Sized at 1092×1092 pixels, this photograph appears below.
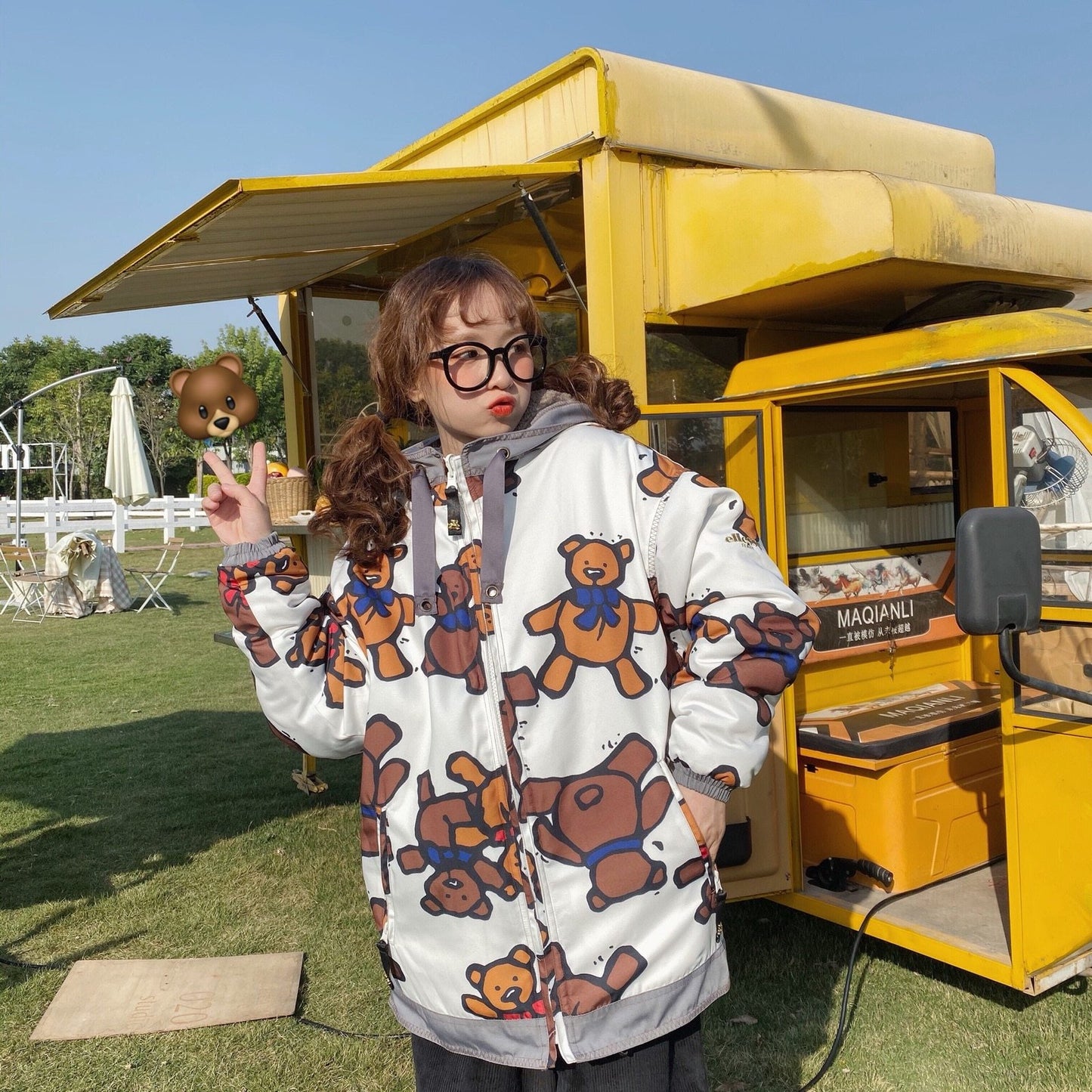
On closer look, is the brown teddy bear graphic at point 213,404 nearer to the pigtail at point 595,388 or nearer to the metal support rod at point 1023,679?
the pigtail at point 595,388

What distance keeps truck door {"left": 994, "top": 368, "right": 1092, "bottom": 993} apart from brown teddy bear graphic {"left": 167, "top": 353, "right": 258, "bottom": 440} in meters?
2.22

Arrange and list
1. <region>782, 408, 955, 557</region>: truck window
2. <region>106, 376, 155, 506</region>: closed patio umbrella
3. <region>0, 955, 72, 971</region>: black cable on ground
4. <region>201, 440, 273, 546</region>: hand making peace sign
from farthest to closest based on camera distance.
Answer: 1. <region>106, 376, 155, 506</region>: closed patio umbrella
2. <region>782, 408, 955, 557</region>: truck window
3. <region>0, 955, 72, 971</region>: black cable on ground
4. <region>201, 440, 273, 546</region>: hand making peace sign

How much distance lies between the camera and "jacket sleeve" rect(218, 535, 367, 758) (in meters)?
1.83

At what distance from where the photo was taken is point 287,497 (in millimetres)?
5566

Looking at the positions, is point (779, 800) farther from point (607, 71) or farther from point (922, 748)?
point (607, 71)

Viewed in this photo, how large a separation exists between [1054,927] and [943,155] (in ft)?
11.0

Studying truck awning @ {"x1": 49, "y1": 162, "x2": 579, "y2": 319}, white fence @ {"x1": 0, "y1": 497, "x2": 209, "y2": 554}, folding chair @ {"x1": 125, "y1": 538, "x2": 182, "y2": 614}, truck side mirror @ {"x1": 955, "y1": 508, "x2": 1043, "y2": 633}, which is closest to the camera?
truck side mirror @ {"x1": 955, "y1": 508, "x2": 1043, "y2": 633}

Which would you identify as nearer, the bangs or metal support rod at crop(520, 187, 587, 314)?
the bangs

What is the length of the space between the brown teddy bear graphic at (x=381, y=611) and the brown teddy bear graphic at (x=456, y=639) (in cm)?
5

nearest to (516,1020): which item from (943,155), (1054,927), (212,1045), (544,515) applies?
(544,515)

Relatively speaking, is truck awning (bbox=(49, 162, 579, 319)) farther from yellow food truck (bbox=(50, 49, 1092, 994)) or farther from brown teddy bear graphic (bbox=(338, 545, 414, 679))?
brown teddy bear graphic (bbox=(338, 545, 414, 679))

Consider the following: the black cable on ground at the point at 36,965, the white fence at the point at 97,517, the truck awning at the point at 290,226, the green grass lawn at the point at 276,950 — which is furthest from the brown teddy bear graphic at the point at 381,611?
the white fence at the point at 97,517

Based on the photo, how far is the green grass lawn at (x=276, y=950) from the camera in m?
3.55

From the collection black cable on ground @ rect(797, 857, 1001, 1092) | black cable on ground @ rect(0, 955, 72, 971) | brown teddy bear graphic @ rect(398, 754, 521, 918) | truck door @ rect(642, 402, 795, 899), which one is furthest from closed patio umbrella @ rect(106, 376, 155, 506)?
brown teddy bear graphic @ rect(398, 754, 521, 918)
